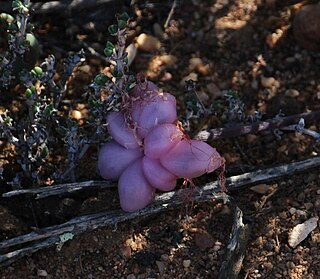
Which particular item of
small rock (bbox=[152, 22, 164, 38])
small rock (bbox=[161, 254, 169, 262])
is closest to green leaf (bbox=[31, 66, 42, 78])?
small rock (bbox=[161, 254, 169, 262])

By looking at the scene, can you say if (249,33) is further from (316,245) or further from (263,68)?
(316,245)

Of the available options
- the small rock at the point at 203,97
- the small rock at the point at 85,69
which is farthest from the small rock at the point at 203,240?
the small rock at the point at 85,69

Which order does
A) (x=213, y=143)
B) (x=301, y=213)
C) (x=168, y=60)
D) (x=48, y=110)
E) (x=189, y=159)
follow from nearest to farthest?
1. (x=189, y=159)
2. (x=48, y=110)
3. (x=301, y=213)
4. (x=213, y=143)
5. (x=168, y=60)

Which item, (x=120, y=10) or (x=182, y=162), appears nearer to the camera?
(x=182, y=162)

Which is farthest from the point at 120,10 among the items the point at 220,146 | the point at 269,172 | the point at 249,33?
the point at 269,172

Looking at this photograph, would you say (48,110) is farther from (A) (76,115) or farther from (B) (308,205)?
(B) (308,205)

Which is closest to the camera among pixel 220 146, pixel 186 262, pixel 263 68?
pixel 186 262

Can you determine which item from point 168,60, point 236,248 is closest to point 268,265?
point 236,248

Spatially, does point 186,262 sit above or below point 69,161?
below
